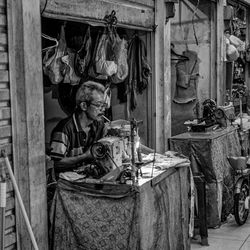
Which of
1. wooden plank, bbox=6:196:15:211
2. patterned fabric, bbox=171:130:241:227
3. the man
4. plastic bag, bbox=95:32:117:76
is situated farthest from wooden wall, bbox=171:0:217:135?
wooden plank, bbox=6:196:15:211

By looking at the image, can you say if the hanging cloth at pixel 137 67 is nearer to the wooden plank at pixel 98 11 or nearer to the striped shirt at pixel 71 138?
the wooden plank at pixel 98 11

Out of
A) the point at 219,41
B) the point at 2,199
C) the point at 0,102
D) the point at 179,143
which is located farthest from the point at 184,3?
the point at 2,199

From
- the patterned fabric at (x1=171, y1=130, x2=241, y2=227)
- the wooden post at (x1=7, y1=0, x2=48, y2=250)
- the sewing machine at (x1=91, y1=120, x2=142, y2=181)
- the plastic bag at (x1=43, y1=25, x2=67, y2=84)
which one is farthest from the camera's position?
the patterned fabric at (x1=171, y1=130, x2=241, y2=227)

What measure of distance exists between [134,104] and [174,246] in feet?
9.81

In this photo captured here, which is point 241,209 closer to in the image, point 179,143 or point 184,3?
point 179,143

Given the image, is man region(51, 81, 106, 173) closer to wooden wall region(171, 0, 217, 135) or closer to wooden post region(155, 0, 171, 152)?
wooden post region(155, 0, 171, 152)

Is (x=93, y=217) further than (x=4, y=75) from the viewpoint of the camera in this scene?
Yes

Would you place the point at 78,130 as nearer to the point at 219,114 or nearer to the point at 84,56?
the point at 84,56

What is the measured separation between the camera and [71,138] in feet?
21.9

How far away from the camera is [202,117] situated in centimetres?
962

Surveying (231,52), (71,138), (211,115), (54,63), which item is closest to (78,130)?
(71,138)

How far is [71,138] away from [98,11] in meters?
1.69

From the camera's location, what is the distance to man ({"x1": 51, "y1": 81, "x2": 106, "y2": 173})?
255 inches

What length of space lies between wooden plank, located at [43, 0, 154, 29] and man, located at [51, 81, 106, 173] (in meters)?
0.86
